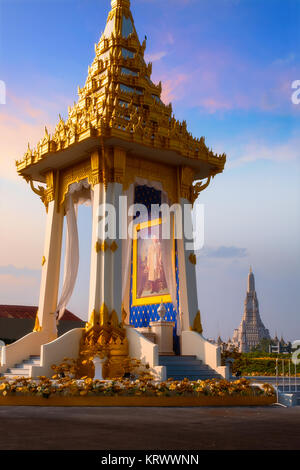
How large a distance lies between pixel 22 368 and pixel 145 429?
815 centimetres

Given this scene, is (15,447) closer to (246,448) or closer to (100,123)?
(246,448)

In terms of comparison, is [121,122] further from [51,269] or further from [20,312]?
[20,312]

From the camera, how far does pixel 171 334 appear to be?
15.2m

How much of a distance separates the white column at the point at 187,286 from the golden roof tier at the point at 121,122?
269 centimetres

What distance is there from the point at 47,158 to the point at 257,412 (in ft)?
31.2

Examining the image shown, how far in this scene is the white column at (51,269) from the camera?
15406mm

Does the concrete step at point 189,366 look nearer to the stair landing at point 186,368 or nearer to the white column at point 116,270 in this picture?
the stair landing at point 186,368

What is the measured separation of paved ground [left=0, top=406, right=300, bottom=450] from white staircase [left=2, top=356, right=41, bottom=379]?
3829 mm

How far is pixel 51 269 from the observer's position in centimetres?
1573

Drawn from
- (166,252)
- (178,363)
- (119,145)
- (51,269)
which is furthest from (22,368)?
(119,145)

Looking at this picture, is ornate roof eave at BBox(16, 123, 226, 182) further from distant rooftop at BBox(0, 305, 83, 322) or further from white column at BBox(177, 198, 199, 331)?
distant rooftop at BBox(0, 305, 83, 322)

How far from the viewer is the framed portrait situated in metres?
16.6

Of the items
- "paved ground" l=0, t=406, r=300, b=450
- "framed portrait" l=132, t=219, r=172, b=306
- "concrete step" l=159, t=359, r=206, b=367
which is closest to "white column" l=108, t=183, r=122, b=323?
"concrete step" l=159, t=359, r=206, b=367

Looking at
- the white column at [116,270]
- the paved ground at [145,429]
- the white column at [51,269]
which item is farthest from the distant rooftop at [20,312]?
the paved ground at [145,429]
